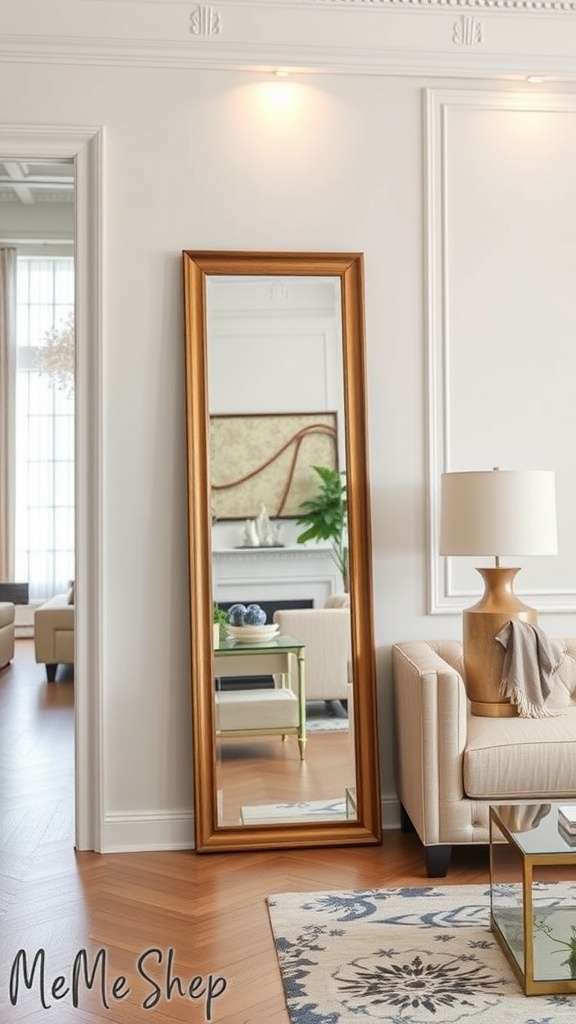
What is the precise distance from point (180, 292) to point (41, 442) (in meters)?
6.40

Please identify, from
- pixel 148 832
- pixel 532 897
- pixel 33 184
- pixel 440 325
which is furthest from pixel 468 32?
pixel 33 184

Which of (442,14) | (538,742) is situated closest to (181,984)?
(538,742)

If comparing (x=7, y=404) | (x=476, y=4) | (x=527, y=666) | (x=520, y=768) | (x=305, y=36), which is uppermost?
(x=476, y=4)

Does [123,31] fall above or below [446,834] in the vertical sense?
above

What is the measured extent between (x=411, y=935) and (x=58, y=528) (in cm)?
754

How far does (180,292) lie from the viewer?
3988 millimetres

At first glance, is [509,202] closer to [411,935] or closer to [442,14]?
[442,14]

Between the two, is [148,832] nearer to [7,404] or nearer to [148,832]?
[148,832]

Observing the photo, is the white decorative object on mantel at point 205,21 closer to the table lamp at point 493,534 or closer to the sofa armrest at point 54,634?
the table lamp at point 493,534

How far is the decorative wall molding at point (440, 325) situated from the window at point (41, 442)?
6.34m

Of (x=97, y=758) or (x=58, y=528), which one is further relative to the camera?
(x=58, y=528)

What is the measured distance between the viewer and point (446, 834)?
3482 mm

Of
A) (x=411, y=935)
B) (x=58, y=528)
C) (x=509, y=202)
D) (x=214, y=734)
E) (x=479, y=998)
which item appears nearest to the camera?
(x=479, y=998)

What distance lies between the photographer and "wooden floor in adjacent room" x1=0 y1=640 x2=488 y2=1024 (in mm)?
2654
